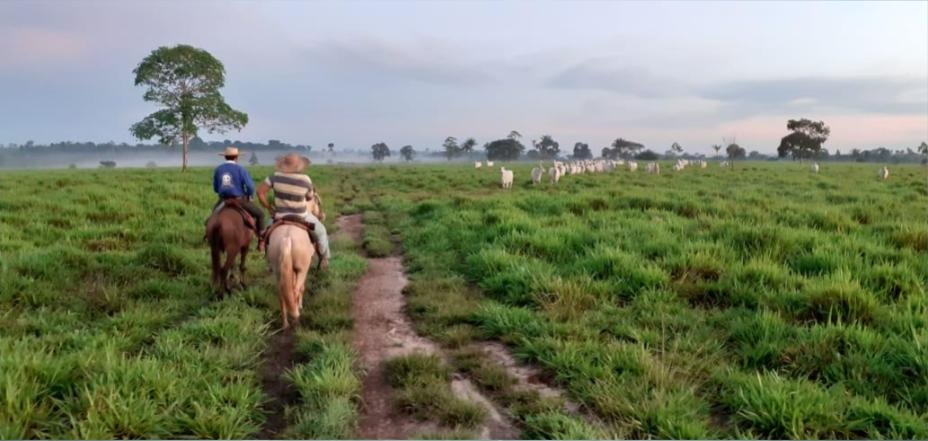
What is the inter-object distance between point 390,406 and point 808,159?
367ft

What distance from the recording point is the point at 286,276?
20.9 feet

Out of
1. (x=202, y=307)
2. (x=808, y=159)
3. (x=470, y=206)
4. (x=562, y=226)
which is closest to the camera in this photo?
(x=202, y=307)

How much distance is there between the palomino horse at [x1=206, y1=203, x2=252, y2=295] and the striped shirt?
47.8 inches

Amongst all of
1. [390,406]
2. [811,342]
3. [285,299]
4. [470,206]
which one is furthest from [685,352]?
[470,206]

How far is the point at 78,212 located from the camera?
1348cm

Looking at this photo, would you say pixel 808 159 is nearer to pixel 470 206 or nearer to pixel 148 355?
pixel 470 206

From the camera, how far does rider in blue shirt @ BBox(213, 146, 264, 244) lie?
8078mm

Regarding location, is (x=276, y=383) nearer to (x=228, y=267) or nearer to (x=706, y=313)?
(x=228, y=267)

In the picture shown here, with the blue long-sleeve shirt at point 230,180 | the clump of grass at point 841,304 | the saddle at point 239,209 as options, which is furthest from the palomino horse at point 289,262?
the clump of grass at point 841,304

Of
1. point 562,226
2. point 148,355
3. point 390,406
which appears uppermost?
point 562,226

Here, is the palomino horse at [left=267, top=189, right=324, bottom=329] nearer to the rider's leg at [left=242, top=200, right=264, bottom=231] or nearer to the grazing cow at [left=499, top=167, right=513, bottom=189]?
the rider's leg at [left=242, top=200, right=264, bottom=231]

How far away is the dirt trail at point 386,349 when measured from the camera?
4266 mm

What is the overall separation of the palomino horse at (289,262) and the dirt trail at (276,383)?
0.99ft

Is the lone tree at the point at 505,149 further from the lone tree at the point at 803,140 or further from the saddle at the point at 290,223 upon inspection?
the saddle at the point at 290,223
